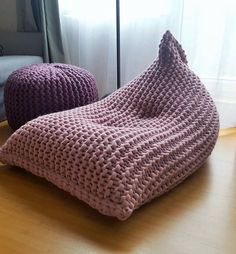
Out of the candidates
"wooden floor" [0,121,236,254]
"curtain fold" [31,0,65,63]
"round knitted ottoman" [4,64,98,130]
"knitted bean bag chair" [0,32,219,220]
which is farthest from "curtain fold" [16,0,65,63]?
"wooden floor" [0,121,236,254]

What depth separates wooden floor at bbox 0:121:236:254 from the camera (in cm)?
58

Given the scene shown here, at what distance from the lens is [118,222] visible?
0.65m

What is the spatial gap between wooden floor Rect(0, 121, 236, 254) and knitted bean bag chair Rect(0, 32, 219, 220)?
0.12ft

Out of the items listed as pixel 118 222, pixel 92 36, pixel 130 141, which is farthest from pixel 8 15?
pixel 118 222

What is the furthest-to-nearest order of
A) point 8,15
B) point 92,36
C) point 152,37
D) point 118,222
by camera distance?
point 8,15
point 92,36
point 152,37
point 118,222

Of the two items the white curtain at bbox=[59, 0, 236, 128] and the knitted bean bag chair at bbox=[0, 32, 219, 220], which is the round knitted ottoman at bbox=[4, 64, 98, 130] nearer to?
the knitted bean bag chair at bbox=[0, 32, 219, 220]

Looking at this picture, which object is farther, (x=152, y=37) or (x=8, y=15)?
(x=8, y=15)

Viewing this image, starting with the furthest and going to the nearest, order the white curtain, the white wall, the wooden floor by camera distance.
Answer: the white wall, the white curtain, the wooden floor

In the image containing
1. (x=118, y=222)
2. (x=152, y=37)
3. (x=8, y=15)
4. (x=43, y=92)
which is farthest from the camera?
(x=8, y=15)

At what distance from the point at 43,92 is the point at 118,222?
0.62 m

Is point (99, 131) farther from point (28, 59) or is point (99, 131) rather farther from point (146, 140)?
point (28, 59)

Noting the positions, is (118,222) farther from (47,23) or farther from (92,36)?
(47,23)

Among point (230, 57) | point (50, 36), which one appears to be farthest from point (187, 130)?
point (50, 36)

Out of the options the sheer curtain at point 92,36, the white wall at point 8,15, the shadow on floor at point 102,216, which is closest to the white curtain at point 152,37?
the sheer curtain at point 92,36
